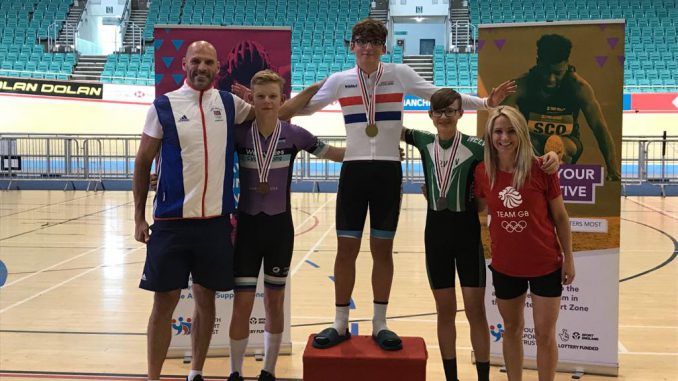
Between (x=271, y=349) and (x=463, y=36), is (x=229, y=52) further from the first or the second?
(x=463, y=36)

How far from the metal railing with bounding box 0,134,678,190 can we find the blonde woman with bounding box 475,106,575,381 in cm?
1201

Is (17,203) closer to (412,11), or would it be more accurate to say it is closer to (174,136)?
(174,136)

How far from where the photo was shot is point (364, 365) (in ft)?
11.7

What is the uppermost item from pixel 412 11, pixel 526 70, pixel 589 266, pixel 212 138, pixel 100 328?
pixel 412 11

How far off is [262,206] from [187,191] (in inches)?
17.5

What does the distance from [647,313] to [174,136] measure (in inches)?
177

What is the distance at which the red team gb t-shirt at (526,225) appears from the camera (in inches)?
132

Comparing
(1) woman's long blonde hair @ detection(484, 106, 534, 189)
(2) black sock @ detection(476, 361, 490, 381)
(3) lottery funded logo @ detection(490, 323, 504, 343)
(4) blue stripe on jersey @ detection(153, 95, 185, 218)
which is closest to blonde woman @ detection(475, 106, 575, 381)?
(1) woman's long blonde hair @ detection(484, 106, 534, 189)

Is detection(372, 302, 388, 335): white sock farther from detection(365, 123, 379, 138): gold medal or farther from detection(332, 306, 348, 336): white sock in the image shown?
detection(365, 123, 379, 138): gold medal

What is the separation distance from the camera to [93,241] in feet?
31.4

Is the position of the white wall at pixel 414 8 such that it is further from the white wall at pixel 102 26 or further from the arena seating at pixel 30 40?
the arena seating at pixel 30 40

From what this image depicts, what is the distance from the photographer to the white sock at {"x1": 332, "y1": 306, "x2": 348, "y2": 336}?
3.87m

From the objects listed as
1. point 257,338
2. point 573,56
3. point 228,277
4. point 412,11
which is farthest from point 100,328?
point 412,11

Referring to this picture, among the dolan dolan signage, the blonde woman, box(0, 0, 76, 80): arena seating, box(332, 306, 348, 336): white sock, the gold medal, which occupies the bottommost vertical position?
box(332, 306, 348, 336): white sock
